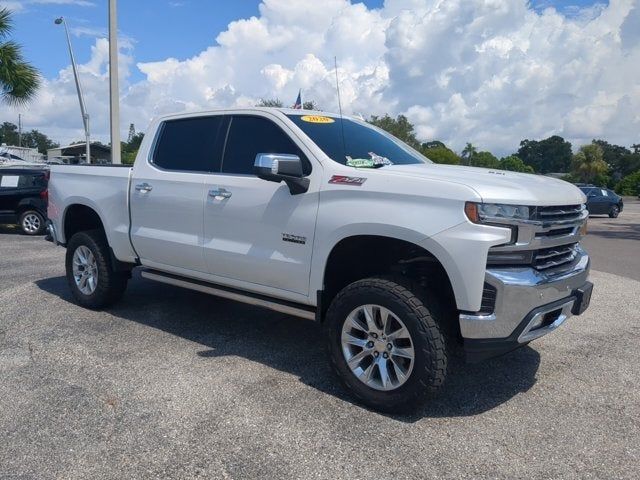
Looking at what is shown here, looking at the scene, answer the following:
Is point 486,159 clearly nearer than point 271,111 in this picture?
No

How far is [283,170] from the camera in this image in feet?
13.0

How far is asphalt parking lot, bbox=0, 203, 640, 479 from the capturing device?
10.3 feet

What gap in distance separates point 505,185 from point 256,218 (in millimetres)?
1867

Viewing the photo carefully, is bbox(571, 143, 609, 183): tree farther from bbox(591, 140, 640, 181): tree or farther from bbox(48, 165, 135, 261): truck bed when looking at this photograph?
bbox(48, 165, 135, 261): truck bed

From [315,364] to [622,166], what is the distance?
304 feet

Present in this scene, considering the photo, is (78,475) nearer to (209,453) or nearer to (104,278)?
(209,453)

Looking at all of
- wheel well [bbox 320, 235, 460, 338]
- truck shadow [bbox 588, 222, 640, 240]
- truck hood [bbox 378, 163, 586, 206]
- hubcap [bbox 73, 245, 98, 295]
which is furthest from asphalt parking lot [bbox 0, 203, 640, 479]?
truck shadow [bbox 588, 222, 640, 240]

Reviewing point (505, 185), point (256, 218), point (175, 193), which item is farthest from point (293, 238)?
point (505, 185)

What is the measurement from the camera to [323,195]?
4078 millimetres

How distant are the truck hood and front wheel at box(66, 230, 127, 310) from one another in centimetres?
322

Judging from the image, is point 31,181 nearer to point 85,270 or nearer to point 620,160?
point 85,270

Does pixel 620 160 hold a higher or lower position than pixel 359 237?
higher

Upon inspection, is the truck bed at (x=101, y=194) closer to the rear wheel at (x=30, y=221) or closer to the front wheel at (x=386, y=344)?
the front wheel at (x=386, y=344)

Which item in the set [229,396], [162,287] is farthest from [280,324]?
[162,287]
